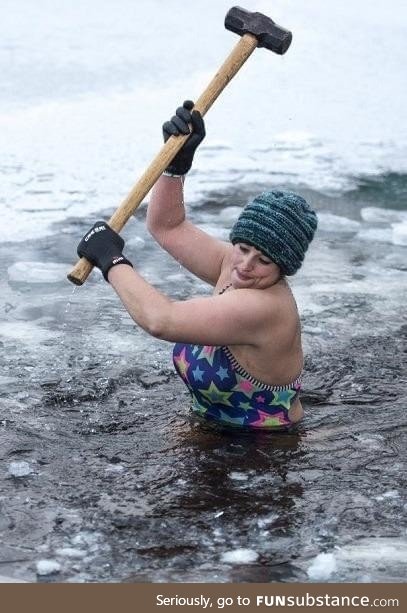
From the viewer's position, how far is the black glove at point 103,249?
377cm

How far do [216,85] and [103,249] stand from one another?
0.73 meters

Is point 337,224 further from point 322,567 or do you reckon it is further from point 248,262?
point 322,567

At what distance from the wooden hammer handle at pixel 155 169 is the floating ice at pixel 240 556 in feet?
3.27

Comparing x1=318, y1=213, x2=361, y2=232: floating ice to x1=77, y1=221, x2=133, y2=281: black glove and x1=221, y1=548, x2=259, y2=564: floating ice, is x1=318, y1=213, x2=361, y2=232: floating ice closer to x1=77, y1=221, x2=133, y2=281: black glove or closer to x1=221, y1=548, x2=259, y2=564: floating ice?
x1=77, y1=221, x2=133, y2=281: black glove

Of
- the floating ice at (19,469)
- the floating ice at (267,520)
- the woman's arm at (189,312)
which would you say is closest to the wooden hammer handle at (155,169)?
the woman's arm at (189,312)

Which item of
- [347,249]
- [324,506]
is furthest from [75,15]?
[324,506]

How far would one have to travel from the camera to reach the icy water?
355cm

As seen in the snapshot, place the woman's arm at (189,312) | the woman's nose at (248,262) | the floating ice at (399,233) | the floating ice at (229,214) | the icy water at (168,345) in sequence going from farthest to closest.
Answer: the floating ice at (229,214), the floating ice at (399,233), the woman's nose at (248,262), the woman's arm at (189,312), the icy water at (168,345)

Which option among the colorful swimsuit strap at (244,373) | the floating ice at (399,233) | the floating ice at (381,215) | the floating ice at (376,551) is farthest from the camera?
the floating ice at (381,215)

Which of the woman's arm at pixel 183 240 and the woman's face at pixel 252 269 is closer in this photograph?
the woman's face at pixel 252 269

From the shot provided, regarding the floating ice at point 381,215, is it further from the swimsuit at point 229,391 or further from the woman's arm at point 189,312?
the woman's arm at point 189,312

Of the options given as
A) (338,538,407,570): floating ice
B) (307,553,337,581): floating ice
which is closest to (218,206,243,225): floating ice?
(338,538,407,570): floating ice

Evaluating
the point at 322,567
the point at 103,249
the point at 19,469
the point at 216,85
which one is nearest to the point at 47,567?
the point at 19,469

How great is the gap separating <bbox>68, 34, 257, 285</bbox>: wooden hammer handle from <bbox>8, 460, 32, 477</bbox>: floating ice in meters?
0.66
